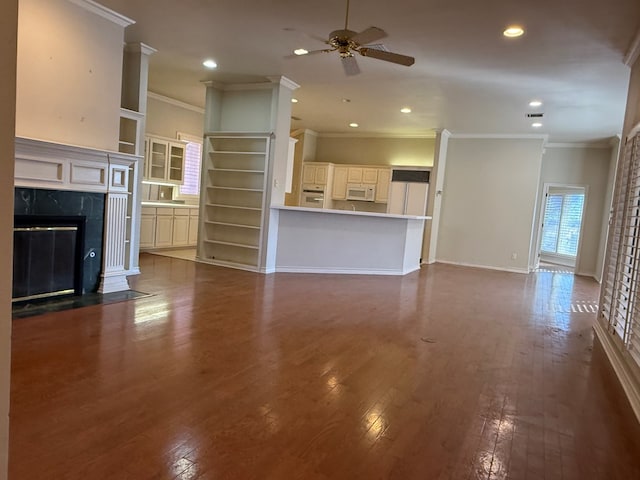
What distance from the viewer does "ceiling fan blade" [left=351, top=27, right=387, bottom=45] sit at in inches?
135

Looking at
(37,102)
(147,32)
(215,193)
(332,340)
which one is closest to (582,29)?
(332,340)

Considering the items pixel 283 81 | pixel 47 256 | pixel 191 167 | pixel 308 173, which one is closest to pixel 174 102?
pixel 191 167

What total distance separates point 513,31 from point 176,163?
641 centimetres

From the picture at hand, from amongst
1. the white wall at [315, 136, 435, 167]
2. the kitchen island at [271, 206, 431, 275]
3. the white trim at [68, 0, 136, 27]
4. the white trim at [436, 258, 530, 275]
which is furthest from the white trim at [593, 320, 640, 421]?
the white wall at [315, 136, 435, 167]

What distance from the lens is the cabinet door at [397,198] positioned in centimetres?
966

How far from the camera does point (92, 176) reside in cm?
435

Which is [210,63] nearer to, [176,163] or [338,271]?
[176,163]

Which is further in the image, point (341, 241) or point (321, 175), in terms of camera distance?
point (321, 175)

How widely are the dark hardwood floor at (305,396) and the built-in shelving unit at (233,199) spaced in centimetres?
224

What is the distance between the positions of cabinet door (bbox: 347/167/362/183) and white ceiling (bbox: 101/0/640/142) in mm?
2414

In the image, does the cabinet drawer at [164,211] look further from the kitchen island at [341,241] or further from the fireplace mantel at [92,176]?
the fireplace mantel at [92,176]

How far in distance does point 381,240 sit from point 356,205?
3.46 m

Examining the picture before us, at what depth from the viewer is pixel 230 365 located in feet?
9.59

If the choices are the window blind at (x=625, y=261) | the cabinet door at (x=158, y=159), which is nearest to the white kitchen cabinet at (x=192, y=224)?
the cabinet door at (x=158, y=159)
